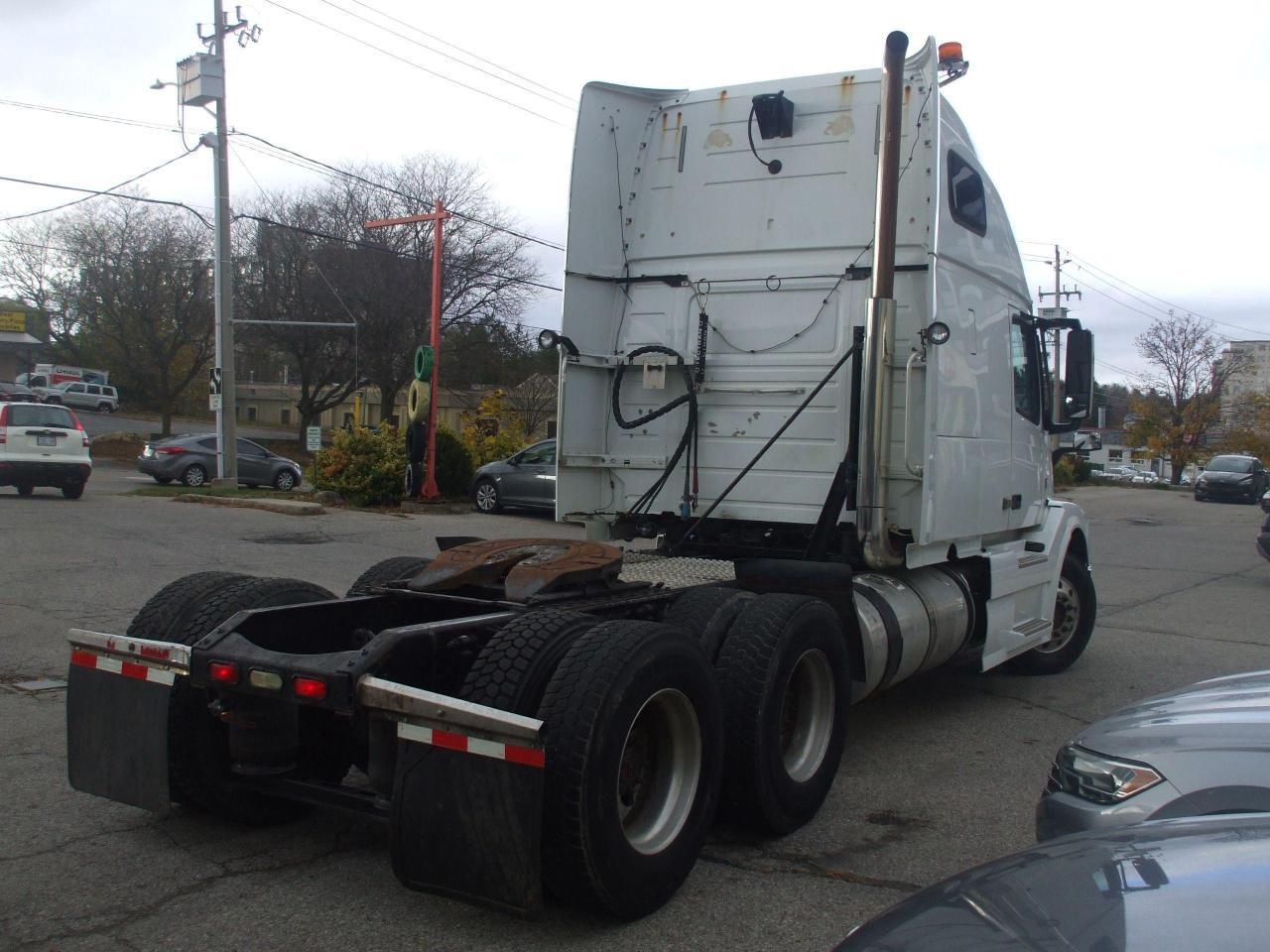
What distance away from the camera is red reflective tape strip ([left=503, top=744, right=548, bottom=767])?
3.13m

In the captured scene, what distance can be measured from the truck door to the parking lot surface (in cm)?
134

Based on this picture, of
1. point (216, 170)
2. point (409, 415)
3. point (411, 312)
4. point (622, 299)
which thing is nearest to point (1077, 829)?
point (622, 299)

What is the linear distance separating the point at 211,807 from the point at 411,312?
Answer: 36.8 m

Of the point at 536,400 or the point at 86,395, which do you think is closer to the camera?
the point at 536,400

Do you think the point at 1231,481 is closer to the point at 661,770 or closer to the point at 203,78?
the point at 203,78

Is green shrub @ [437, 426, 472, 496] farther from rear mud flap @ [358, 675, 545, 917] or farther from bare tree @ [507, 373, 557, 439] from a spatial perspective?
bare tree @ [507, 373, 557, 439]

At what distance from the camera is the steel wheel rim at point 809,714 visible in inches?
185

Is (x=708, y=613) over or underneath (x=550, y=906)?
over

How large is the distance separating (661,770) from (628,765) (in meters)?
0.17

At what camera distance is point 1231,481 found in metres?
37.0

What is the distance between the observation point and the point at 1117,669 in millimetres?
8234

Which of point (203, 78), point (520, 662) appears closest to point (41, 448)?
point (203, 78)

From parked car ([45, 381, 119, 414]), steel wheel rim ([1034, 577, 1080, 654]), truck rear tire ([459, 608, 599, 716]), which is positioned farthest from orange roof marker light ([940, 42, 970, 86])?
parked car ([45, 381, 119, 414])

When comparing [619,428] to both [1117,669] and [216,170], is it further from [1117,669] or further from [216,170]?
[216,170]
